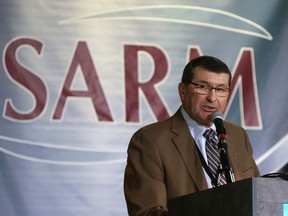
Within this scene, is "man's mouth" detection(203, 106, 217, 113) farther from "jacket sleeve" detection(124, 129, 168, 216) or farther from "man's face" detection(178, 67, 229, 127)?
"jacket sleeve" detection(124, 129, 168, 216)

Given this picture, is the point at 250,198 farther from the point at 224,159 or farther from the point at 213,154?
the point at 213,154

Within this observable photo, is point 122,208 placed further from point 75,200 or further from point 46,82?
point 46,82

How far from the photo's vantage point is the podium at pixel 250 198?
2621 millimetres

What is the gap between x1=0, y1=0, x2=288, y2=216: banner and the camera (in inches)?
185

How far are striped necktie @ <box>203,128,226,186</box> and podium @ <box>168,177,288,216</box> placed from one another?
0.63m

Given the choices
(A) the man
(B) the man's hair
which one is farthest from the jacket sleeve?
(B) the man's hair

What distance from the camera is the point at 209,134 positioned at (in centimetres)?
365

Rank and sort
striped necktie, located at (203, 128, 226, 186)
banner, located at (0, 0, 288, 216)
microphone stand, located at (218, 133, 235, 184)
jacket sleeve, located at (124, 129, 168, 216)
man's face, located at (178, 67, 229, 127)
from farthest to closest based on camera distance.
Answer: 1. banner, located at (0, 0, 288, 216)
2. man's face, located at (178, 67, 229, 127)
3. striped necktie, located at (203, 128, 226, 186)
4. jacket sleeve, located at (124, 129, 168, 216)
5. microphone stand, located at (218, 133, 235, 184)

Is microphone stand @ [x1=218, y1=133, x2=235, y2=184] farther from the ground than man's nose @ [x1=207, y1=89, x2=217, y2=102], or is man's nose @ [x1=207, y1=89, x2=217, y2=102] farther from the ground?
man's nose @ [x1=207, y1=89, x2=217, y2=102]

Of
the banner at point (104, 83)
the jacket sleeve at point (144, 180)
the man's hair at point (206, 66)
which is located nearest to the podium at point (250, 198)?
the jacket sleeve at point (144, 180)

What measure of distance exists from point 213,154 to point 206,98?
25 centimetres

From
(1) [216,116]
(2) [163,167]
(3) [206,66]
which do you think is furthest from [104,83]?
(1) [216,116]

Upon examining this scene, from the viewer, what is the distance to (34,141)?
15.5 feet

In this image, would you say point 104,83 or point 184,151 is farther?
point 104,83
